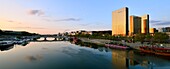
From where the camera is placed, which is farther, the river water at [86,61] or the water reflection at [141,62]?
the river water at [86,61]

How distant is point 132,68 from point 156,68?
12.6 feet

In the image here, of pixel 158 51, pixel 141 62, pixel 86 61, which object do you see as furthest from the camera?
pixel 158 51

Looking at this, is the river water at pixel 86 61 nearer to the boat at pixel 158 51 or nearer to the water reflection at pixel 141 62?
the water reflection at pixel 141 62

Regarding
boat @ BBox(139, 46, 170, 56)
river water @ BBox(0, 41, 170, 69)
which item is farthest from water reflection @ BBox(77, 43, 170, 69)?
boat @ BBox(139, 46, 170, 56)

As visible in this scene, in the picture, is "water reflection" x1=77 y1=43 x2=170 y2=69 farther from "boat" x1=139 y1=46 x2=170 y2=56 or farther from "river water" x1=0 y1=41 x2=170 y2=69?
"boat" x1=139 y1=46 x2=170 y2=56

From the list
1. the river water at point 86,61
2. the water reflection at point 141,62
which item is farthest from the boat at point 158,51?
the water reflection at point 141,62

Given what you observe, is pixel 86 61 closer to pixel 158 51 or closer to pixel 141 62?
pixel 141 62

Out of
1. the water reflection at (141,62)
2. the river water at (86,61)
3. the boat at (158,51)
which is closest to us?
the water reflection at (141,62)

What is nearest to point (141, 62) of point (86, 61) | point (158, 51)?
point (86, 61)

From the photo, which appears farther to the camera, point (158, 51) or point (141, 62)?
point (158, 51)

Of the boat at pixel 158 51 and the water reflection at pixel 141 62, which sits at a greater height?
the boat at pixel 158 51

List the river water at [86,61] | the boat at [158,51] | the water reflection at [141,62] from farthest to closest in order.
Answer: the boat at [158,51], the river water at [86,61], the water reflection at [141,62]

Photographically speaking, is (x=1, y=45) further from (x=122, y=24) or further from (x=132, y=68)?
(x=122, y=24)

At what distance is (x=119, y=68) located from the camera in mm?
32094
